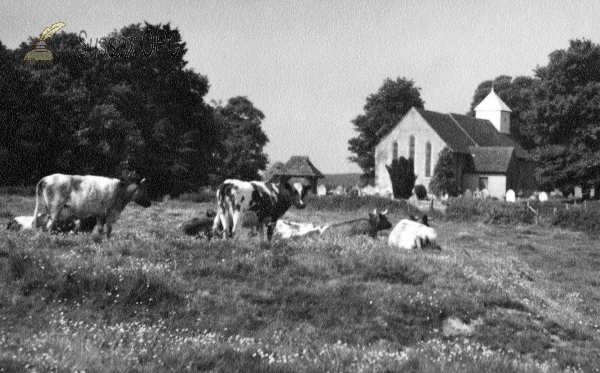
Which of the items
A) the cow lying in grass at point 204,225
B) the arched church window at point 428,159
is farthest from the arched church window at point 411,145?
the cow lying in grass at point 204,225

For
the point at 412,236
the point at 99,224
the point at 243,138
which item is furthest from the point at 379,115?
the point at 99,224

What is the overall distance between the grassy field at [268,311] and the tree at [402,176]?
62857 mm

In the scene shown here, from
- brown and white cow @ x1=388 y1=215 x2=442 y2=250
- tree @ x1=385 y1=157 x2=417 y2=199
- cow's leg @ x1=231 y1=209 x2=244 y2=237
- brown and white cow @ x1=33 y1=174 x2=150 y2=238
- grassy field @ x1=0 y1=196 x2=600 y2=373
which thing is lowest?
grassy field @ x1=0 y1=196 x2=600 y2=373

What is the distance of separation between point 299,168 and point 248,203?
227ft

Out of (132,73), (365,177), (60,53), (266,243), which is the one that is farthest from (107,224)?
(365,177)

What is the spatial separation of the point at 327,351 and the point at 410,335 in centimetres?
339

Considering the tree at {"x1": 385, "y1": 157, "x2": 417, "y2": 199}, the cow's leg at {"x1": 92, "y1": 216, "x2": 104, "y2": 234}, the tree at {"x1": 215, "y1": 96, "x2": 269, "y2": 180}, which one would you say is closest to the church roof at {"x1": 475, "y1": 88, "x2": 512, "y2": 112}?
the tree at {"x1": 215, "y1": 96, "x2": 269, "y2": 180}

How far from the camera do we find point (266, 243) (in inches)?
663

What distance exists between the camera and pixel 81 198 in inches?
699

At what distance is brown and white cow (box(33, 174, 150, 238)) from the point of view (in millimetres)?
17531

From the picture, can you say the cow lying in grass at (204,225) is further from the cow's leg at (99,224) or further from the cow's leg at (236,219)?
the cow's leg at (99,224)

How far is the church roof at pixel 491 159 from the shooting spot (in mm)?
95312

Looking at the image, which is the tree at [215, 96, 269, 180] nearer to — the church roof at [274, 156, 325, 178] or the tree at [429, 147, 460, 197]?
the church roof at [274, 156, 325, 178]

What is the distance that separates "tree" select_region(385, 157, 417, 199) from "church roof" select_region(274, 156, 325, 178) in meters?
9.84
